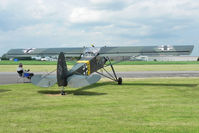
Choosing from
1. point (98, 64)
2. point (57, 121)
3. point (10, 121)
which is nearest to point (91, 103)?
point (57, 121)

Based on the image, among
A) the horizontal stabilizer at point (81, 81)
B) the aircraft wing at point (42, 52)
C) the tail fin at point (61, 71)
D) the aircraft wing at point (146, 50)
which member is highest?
the aircraft wing at point (42, 52)

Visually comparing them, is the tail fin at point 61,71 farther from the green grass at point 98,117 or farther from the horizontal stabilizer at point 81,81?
the green grass at point 98,117

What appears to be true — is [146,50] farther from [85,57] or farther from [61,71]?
[61,71]

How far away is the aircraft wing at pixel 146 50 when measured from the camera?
52.5 ft

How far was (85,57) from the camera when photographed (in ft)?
52.7

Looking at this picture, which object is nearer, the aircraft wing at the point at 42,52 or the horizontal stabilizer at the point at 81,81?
the horizontal stabilizer at the point at 81,81

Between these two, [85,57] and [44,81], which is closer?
[44,81]

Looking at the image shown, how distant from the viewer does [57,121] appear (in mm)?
6812

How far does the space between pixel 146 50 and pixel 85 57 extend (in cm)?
421

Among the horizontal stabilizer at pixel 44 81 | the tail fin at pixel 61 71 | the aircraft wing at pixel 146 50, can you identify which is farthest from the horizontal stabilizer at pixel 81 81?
the aircraft wing at pixel 146 50

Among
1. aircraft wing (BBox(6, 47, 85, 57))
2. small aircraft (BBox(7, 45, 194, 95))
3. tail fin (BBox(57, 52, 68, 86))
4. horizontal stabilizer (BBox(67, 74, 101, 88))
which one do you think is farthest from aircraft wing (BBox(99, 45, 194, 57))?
horizontal stabilizer (BBox(67, 74, 101, 88))

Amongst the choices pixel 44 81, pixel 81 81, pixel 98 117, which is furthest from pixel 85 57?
pixel 98 117

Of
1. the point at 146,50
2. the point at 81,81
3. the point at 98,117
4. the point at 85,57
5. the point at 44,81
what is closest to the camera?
the point at 98,117

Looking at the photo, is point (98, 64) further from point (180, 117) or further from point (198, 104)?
point (180, 117)
